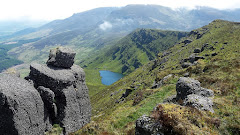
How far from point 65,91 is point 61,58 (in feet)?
20.2

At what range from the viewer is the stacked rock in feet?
70.3

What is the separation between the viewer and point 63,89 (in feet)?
73.5

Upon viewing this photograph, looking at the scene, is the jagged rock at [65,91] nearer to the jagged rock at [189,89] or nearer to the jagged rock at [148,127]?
the jagged rock at [148,127]

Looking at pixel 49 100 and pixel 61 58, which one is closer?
pixel 49 100

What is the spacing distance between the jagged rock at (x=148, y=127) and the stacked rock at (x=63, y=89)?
46.2 feet

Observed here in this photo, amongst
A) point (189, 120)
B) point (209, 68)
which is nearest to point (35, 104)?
point (189, 120)

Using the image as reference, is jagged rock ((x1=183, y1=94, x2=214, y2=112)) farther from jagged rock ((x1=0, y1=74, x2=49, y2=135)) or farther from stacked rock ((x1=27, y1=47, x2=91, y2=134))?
jagged rock ((x1=0, y1=74, x2=49, y2=135))

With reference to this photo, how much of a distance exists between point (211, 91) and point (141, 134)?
14.5m

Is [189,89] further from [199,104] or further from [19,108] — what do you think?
[19,108]

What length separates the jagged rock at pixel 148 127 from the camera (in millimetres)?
10850

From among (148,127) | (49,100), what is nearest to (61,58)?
(49,100)

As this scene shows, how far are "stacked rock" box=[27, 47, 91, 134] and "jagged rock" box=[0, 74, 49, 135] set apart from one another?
154 centimetres

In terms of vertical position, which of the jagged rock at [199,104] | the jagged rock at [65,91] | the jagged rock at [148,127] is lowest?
the jagged rock at [65,91]

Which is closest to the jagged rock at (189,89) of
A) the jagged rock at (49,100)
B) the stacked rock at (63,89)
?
the stacked rock at (63,89)
